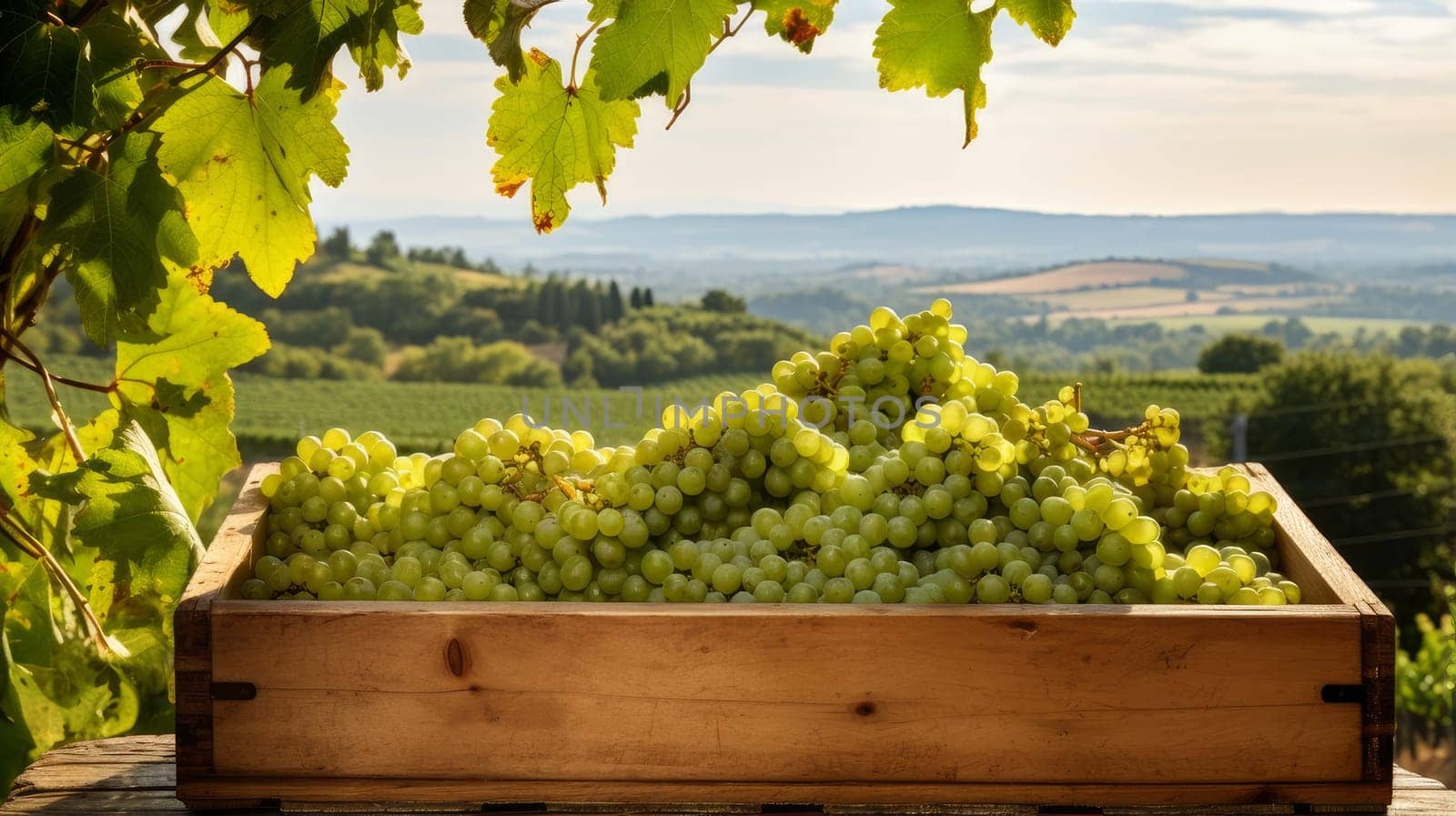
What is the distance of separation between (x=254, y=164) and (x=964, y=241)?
236 feet

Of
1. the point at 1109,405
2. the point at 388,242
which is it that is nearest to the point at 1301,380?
the point at 1109,405

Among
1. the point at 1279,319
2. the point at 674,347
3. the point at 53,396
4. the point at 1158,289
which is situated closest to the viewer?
the point at 53,396

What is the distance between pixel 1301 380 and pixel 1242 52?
64717 millimetres

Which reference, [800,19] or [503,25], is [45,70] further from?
[800,19]

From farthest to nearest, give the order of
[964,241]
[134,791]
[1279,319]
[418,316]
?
[964,241], [1279,319], [418,316], [134,791]

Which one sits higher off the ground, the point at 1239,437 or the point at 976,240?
the point at 976,240

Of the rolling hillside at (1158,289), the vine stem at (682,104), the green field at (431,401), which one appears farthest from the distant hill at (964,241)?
the vine stem at (682,104)

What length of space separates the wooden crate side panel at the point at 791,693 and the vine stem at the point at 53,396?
1.26 ft

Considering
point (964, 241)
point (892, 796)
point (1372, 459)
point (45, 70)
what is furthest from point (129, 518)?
point (964, 241)

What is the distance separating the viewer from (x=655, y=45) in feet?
3.71

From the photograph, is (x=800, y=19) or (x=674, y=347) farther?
(x=674, y=347)

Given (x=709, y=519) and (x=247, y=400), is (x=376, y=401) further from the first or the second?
(x=709, y=519)

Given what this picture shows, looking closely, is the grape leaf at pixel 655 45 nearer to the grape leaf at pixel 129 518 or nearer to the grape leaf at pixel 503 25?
the grape leaf at pixel 503 25

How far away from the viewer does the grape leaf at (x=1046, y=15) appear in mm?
1163
